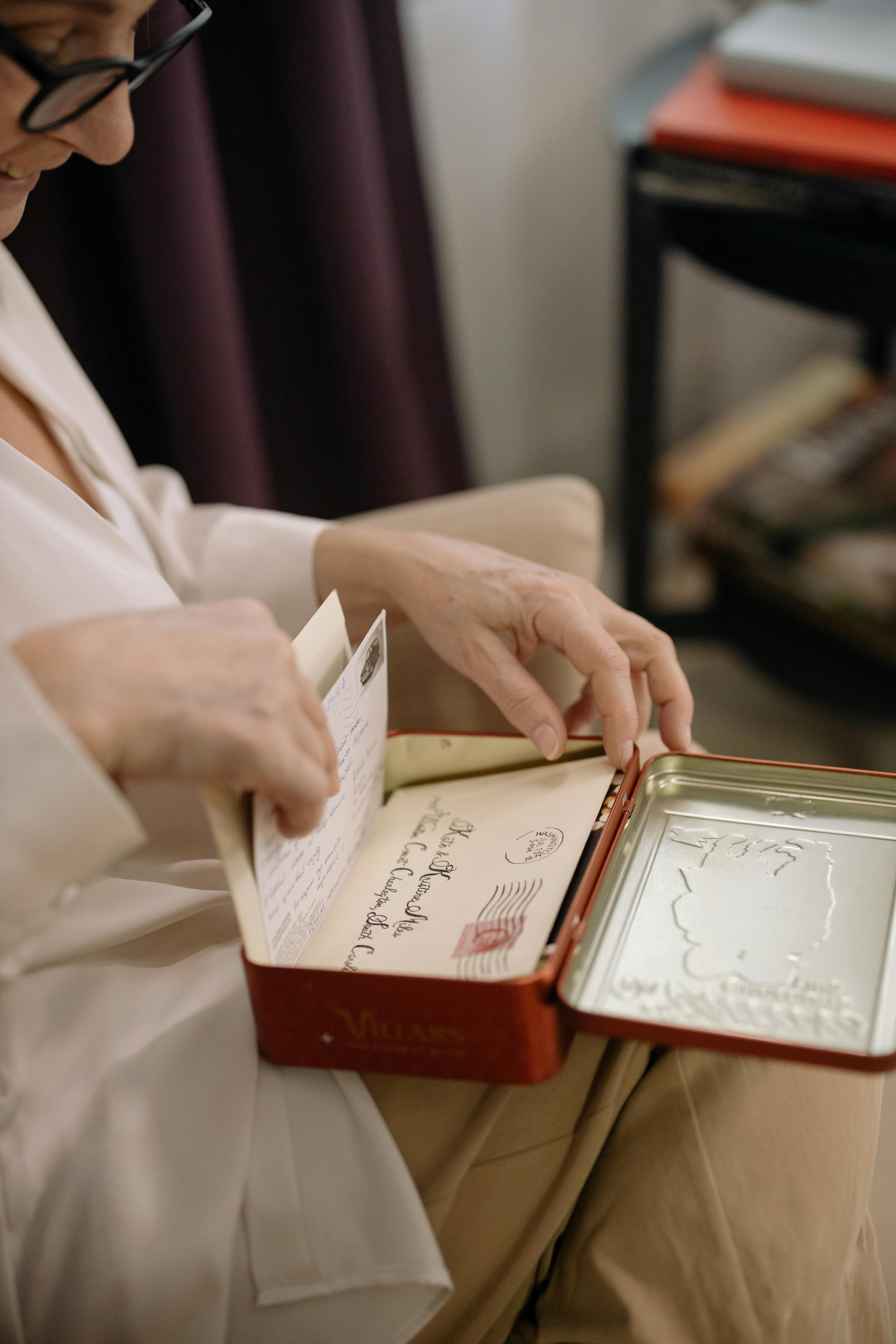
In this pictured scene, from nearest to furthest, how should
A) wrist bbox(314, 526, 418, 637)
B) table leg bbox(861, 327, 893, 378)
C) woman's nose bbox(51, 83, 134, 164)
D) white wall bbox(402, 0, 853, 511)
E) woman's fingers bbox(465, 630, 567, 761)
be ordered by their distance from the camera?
woman's nose bbox(51, 83, 134, 164) < woman's fingers bbox(465, 630, 567, 761) < wrist bbox(314, 526, 418, 637) < white wall bbox(402, 0, 853, 511) < table leg bbox(861, 327, 893, 378)

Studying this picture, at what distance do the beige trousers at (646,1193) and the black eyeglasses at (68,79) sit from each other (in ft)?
1.74

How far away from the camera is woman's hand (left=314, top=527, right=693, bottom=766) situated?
2.32 ft

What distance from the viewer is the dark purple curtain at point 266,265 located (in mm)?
1132

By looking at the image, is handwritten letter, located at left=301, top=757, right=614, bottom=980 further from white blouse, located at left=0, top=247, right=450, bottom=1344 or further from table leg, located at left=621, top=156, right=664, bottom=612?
table leg, located at left=621, top=156, right=664, bottom=612

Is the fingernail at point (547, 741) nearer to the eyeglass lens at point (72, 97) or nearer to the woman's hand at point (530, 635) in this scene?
the woman's hand at point (530, 635)

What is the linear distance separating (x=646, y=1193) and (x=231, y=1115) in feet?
0.75

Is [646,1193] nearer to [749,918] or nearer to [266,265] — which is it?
[749,918]

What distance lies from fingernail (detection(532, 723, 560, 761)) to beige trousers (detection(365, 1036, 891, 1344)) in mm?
175

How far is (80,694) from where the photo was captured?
50 cm

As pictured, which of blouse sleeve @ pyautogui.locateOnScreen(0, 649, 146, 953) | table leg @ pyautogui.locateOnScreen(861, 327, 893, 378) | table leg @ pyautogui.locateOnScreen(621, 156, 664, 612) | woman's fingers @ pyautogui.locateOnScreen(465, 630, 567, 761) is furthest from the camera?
table leg @ pyautogui.locateOnScreen(861, 327, 893, 378)

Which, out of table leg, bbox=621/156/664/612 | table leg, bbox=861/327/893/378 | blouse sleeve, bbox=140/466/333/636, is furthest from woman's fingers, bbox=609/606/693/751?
table leg, bbox=861/327/893/378

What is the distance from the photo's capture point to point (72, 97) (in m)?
0.56

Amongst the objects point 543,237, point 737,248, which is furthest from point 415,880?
point 543,237

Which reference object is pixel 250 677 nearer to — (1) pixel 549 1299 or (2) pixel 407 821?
(2) pixel 407 821
